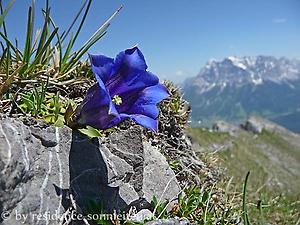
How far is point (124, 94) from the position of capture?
288 cm

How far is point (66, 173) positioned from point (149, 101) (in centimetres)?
76

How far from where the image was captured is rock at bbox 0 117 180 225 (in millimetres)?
2268

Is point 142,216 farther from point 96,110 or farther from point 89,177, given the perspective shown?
point 96,110

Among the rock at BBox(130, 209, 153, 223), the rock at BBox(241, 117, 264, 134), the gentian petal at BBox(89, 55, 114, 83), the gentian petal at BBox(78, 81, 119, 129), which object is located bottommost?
the rock at BBox(241, 117, 264, 134)

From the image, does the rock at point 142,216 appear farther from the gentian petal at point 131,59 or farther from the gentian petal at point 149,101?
the gentian petal at point 131,59

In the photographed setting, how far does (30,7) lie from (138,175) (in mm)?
1494

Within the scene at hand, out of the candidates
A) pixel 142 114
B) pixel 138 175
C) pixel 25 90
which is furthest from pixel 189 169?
pixel 25 90

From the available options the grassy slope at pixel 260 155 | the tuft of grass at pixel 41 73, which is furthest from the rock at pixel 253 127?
the tuft of grass at pixel 41 73

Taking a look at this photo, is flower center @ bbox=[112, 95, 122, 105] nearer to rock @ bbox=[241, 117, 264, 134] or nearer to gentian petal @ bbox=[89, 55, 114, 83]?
gentian petal @ bbox=[89, 55, 114, 83]

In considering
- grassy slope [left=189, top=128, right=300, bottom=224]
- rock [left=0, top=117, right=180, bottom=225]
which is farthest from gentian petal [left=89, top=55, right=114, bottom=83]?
grassy slope [left=189, top=128, right=300, bottom=224]

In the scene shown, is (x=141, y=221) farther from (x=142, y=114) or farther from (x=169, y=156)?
(x=169, y=156)

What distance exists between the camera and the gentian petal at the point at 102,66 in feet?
8.15

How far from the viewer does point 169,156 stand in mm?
3934

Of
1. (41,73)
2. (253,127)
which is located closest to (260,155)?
(253,127)
